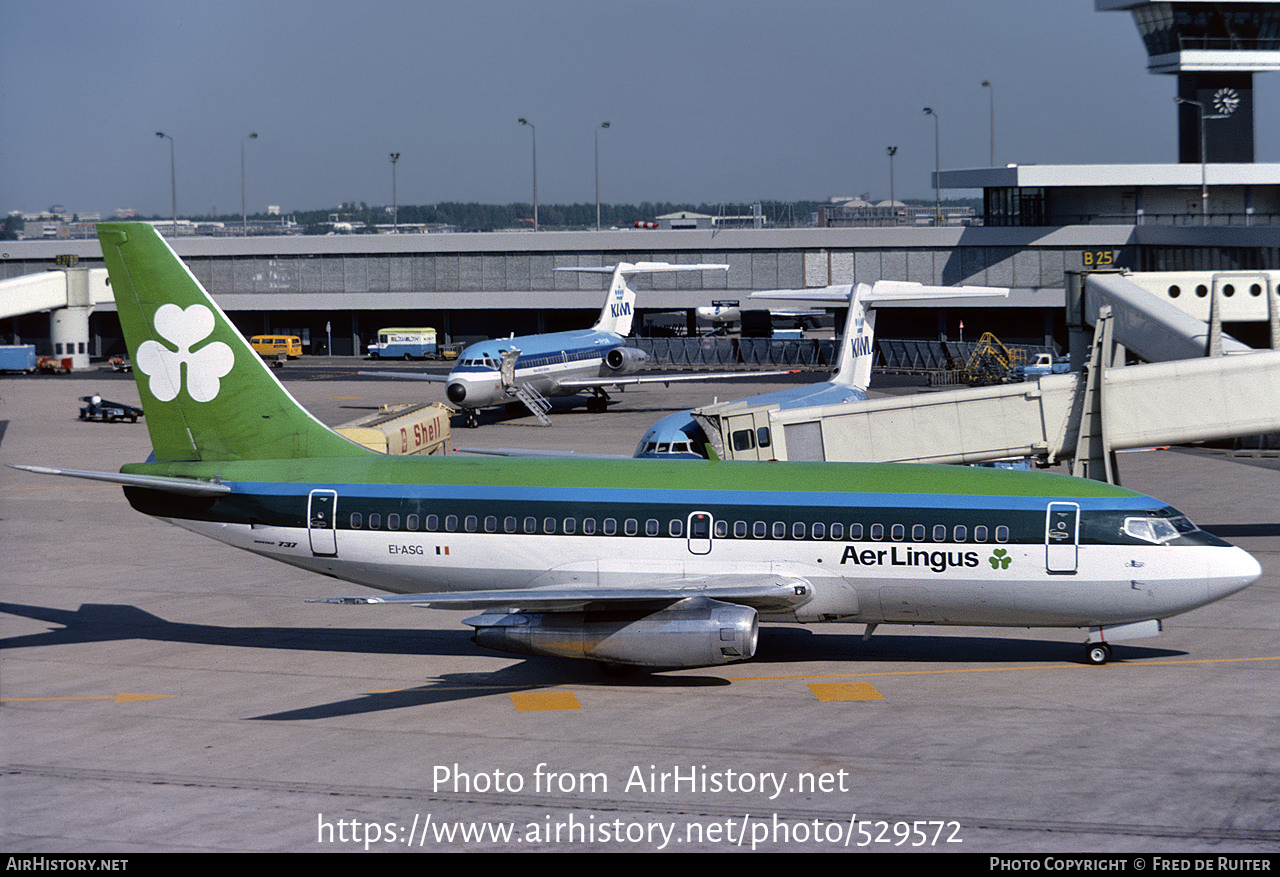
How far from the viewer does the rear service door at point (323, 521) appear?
94.3 feet

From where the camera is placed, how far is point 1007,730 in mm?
23938

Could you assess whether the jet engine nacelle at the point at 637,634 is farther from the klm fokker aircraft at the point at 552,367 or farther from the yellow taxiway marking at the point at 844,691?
the klm fokker aircraft at the point at 552,367

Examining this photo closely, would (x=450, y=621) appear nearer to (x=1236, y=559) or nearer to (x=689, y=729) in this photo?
(x=689, y=729)

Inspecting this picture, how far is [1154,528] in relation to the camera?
27.0 meters

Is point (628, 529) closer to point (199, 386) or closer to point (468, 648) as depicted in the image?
point (468, 648)

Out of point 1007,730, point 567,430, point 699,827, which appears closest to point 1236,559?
point 1007,730

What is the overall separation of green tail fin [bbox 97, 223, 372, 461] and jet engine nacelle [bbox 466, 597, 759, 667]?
6.12 meters

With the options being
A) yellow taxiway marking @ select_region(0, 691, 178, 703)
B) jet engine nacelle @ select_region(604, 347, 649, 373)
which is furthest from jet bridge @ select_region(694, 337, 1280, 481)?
jet engine nacelle @ select_region(604, 347, 649, 373)

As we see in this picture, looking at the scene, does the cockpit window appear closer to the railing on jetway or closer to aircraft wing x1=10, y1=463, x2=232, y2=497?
aircraft wing x1=10, y1=463, x2=232, y2=497

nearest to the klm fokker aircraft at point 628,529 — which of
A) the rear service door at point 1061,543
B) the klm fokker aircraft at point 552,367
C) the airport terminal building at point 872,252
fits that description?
the rear service door at point 1061,543

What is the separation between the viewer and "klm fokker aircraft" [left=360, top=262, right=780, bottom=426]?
7275cm

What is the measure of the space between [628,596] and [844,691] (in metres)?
4.82

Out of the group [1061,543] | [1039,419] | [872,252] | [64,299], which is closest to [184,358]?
[1061,543]

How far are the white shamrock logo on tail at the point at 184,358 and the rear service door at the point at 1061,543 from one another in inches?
710
